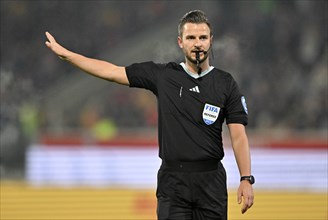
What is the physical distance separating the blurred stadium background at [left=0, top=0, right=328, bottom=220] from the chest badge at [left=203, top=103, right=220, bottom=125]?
5.53m

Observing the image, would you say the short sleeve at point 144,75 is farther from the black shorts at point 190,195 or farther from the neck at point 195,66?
the black shorts at point 190,195

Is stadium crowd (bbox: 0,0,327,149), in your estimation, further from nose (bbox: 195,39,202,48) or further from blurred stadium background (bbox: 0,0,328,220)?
nose (bbox: 195,39,202,48)

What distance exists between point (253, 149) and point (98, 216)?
126 inches

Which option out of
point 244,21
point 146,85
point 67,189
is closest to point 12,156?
point 67,189

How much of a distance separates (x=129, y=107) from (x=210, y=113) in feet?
31.3

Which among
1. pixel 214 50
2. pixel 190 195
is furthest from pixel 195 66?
pixel 214 50

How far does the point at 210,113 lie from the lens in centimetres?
448

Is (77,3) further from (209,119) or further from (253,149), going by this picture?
(209,119)

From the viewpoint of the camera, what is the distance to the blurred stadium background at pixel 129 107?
11.6 metres

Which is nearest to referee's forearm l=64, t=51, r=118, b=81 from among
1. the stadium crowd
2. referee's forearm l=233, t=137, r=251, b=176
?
referee's forearm l=233, t=137, r=251, b=176

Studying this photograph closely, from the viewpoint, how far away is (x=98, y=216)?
397 inches

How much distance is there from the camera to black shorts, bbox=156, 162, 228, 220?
14.7 feet

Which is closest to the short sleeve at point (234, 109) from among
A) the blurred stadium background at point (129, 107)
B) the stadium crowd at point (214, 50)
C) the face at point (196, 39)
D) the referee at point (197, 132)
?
the referee at point (197, 132)

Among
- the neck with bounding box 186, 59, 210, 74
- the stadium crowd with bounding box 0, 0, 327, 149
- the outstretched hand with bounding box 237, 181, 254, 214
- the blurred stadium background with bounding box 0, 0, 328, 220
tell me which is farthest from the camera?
the stadium crowd with bounding box 0, 0, 327, 149
